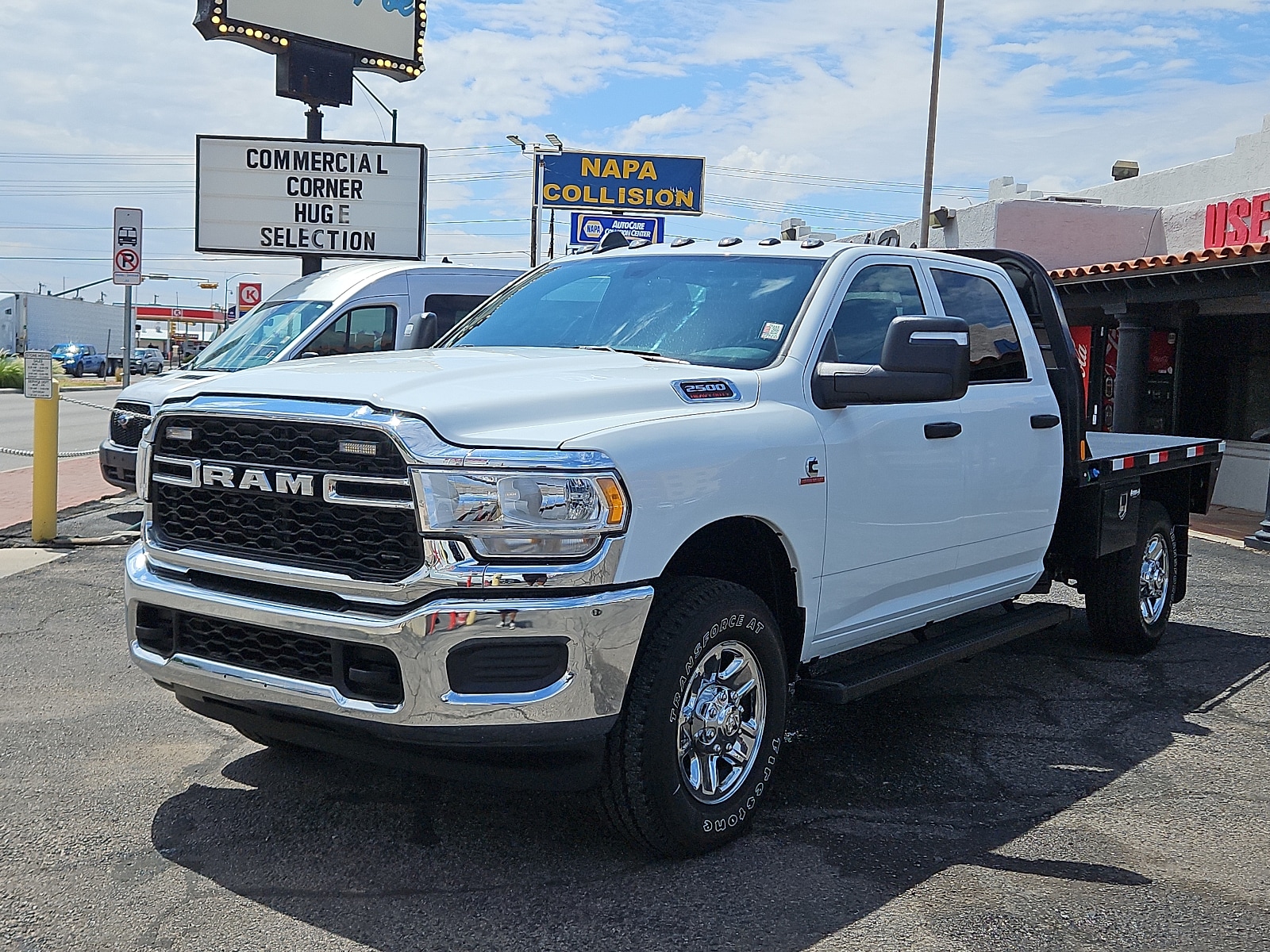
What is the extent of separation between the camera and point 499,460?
3.52m

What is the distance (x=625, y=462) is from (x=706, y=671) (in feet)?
2.64

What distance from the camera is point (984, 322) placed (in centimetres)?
576

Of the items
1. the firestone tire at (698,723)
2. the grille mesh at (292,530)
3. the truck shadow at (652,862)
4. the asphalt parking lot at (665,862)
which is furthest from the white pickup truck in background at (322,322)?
the firestone tire at (698,723)

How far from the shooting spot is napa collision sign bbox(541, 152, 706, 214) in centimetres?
3647

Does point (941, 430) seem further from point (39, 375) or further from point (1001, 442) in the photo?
point (39, 375)

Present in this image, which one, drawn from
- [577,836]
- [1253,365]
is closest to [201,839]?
[577,836]

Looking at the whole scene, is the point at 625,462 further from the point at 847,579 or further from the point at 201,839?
the point at 201,839

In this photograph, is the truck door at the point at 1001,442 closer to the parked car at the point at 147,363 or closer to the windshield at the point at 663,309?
the windshield at the point at 663,309

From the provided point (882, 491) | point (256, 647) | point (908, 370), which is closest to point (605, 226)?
point (882, 491)

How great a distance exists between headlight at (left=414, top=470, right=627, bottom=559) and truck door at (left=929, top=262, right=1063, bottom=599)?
2.27m

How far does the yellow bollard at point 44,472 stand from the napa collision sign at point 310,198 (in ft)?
30.6

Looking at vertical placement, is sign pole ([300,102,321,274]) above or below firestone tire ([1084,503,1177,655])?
above

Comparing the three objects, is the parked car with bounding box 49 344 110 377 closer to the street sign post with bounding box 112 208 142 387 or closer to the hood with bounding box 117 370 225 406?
the street sign post with bounding box 112 208 142 387

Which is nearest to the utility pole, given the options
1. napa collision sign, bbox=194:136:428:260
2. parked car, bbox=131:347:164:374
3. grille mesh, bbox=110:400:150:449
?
napa collision sign, bbox=194:136:428:260
